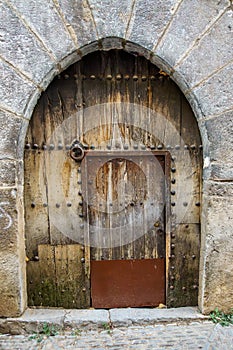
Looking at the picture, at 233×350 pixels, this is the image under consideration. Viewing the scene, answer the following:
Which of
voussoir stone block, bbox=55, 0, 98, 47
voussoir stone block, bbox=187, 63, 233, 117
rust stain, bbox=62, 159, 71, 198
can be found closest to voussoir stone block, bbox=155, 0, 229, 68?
voussoir stone block, bbox=187, 63, 233, 117

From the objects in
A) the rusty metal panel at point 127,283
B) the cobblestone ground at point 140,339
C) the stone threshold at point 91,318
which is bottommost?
the cobblestone ground at point 140,339

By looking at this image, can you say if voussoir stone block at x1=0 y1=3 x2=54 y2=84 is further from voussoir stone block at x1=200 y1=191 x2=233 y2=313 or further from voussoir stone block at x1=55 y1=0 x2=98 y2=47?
voussoir stone block at x1=200 y1=191 x2=233 y2=313

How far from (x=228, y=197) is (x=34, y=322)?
5.13ft

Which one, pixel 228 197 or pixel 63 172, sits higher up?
pixel 63 172

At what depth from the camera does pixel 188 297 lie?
261 centimetres

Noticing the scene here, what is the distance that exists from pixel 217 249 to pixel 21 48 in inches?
72.5

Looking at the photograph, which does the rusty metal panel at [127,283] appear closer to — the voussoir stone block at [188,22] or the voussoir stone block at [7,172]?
the voussoir stone block at [7,172]

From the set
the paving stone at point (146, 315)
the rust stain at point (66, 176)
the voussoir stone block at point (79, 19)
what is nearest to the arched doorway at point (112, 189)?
the rust stain at point (66, 176)

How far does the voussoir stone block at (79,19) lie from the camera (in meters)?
2.13

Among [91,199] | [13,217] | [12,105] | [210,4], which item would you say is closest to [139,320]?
[91,199]

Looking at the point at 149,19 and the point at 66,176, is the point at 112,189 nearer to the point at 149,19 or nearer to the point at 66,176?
the point at 66,176

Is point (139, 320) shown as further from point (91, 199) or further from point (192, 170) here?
point (192, 170)

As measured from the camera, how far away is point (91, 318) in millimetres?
2373

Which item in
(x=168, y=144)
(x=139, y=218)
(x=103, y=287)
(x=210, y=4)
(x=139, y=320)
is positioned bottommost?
(x=139, y=320)
